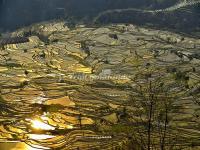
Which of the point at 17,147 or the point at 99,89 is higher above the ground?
the point at 99,89

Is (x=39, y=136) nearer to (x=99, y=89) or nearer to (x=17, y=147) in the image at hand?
(x=17, y=147)

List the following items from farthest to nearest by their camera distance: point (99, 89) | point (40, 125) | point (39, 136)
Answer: point (99, 89) < point (40, 125) < point (39, 136)

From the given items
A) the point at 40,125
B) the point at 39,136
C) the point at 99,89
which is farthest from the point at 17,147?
the point at 99,89

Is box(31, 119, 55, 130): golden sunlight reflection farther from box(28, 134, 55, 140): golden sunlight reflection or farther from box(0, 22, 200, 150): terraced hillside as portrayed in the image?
box(28, 134, 55, 140): golden sunlight reflection

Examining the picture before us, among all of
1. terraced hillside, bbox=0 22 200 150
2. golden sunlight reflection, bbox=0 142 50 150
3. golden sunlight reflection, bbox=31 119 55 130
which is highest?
terraced hillside, bbox=0 22 200 150

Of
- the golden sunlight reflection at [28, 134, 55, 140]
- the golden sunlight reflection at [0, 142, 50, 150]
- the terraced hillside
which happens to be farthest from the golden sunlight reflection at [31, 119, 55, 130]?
the golden sunlight reflection at [0, 142, 50, 150]

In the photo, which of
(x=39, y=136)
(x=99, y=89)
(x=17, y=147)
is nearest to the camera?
(x=17, y=147)

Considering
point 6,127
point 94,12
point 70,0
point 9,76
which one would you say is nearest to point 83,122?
point 6,127

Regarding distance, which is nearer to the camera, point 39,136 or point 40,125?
point 39,136

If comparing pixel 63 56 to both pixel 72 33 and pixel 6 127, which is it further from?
pixel 6 127
